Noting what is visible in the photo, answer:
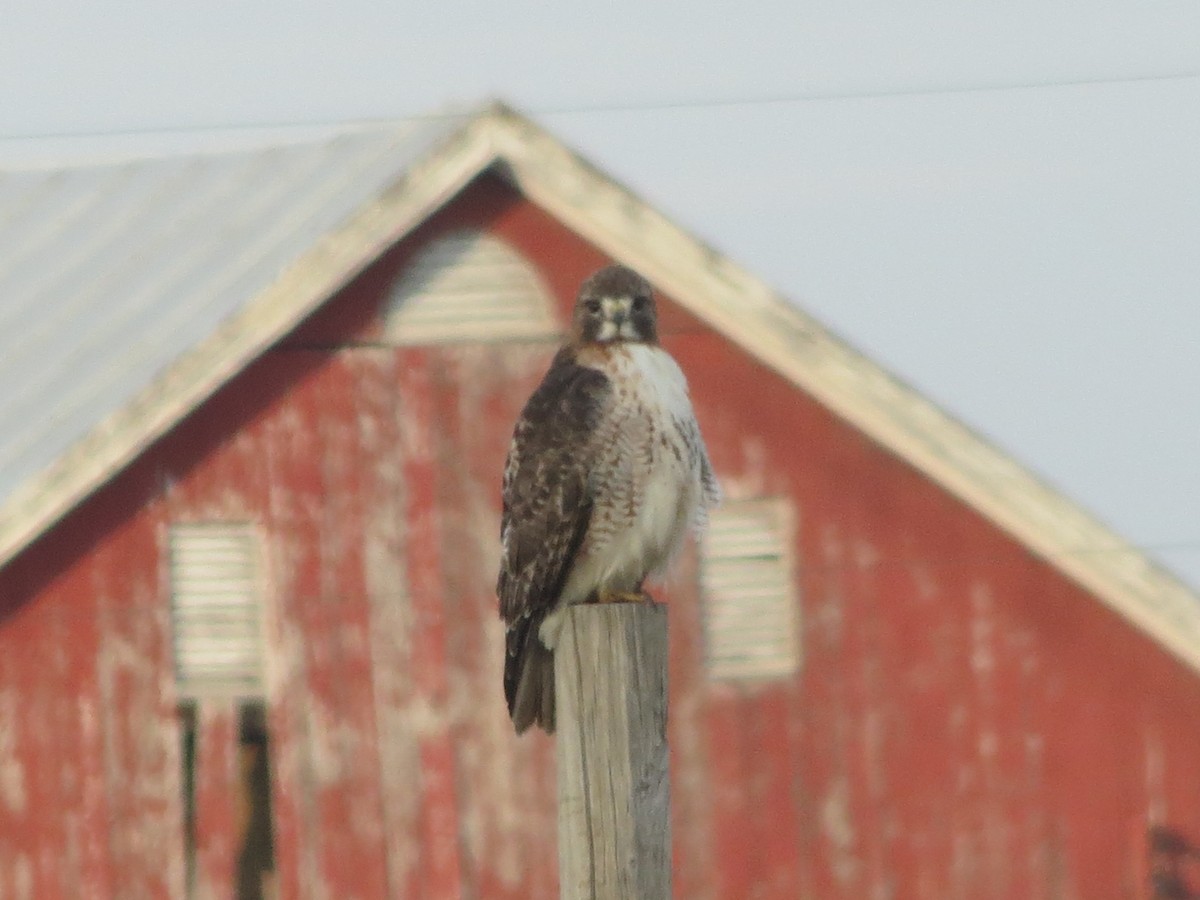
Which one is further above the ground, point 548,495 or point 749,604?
point 749,604

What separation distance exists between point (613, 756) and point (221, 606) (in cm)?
672

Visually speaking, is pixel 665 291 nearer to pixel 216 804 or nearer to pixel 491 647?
pixel 491 647

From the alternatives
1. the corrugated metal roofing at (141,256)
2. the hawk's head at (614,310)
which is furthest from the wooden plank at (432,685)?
the hawk's head at (614,310)

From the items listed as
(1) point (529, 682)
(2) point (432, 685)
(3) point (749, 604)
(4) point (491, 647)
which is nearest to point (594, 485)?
(1) point (529, 682)

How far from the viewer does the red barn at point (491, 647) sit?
36.4ft

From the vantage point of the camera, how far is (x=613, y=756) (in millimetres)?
4727

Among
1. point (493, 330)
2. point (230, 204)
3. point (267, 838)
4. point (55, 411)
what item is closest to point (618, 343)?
point (493, 330)

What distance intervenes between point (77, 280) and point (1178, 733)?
6.56 m

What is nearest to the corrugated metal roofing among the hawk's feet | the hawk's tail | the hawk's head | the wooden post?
the hawk's head

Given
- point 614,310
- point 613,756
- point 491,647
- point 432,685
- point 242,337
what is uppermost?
point 242,337

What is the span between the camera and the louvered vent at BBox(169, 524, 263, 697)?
11195 mm

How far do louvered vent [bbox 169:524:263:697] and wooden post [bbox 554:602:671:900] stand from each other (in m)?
6.50

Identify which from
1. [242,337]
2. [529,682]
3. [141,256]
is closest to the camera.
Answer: [529,682]

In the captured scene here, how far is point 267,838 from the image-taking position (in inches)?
439
